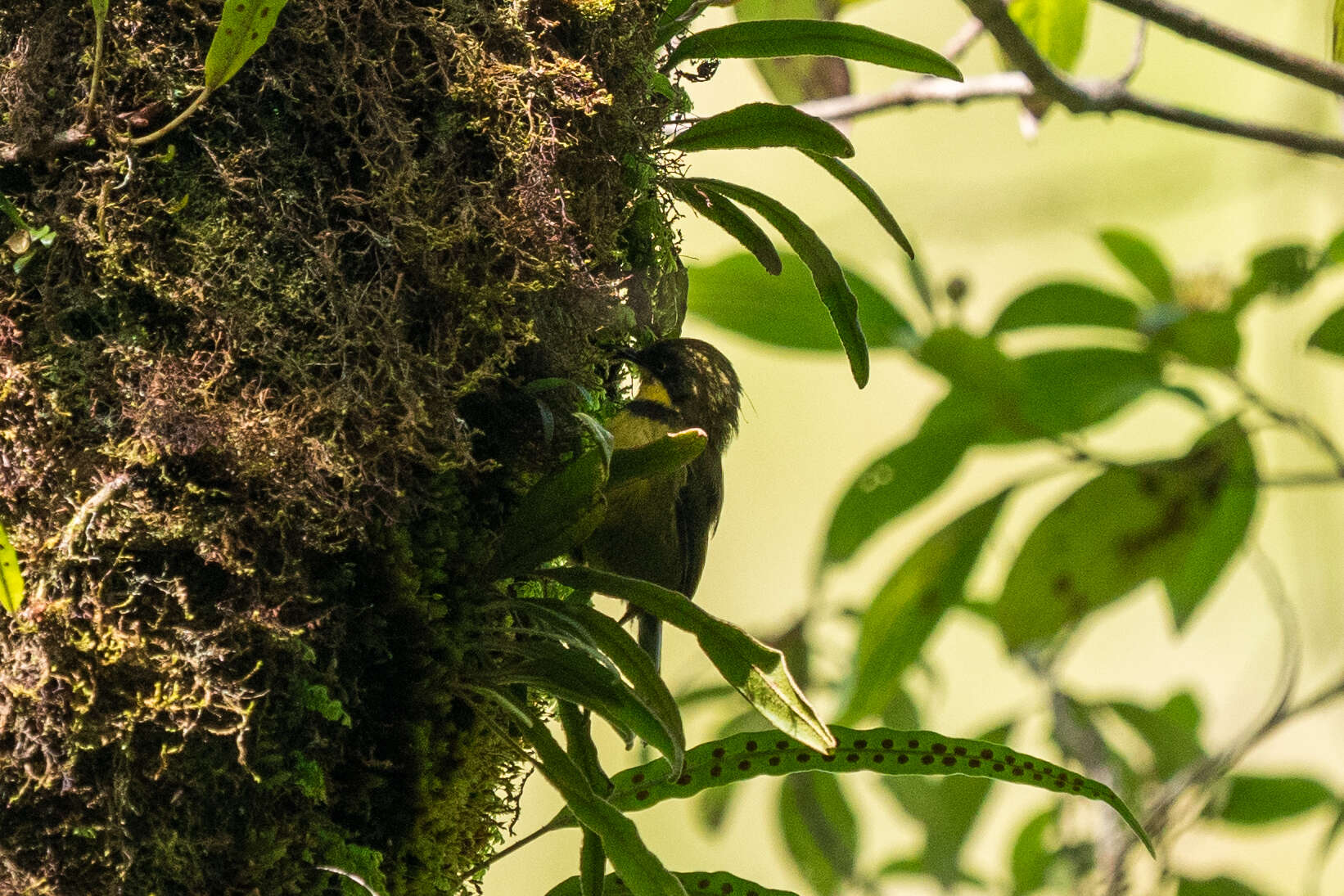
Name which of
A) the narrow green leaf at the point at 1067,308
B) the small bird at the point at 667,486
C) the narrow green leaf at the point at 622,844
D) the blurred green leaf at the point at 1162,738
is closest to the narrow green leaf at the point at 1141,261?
the narrow green leaf at the point at 1067,308

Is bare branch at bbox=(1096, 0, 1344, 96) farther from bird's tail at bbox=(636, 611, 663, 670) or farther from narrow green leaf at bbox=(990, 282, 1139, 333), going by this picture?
bird's tail at bbox=(636, 611, 663, 670)

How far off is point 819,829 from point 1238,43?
1.99 metres

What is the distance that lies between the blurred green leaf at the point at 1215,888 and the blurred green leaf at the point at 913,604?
3.22 feet

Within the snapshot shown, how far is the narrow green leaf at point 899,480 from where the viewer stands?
232 cm

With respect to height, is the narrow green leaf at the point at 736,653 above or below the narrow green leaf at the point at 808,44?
below

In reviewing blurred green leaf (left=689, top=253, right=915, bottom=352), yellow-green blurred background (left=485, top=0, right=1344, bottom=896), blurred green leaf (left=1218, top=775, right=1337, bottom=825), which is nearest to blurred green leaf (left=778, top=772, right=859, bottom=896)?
yellow-green blurred background (left=485, top=0, right=1344, bottom=896)

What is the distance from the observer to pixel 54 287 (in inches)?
32.0

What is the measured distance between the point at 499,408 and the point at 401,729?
0.28m

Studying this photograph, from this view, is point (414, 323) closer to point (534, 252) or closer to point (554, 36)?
point (534, 252)

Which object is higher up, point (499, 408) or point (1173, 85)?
point (1173, 85)

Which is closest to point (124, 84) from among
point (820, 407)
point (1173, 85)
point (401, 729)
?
point (401, 729)

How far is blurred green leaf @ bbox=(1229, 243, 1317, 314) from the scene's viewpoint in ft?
7.23

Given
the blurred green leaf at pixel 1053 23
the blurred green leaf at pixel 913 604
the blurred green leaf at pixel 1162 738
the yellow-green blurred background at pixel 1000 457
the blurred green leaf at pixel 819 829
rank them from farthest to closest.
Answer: the yellow-green blurred background at pixel 1000 457 → the blurred green leaf at pixel 819 829 → the blurred green leaf at pixel 1162 738 → the blurred green leaf at pixel 913 604 → the blurred green leaf at pixel 1053 23

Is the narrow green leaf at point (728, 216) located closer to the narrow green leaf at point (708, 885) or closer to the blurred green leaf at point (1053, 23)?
the narrow green leaf at point (708, 885)
